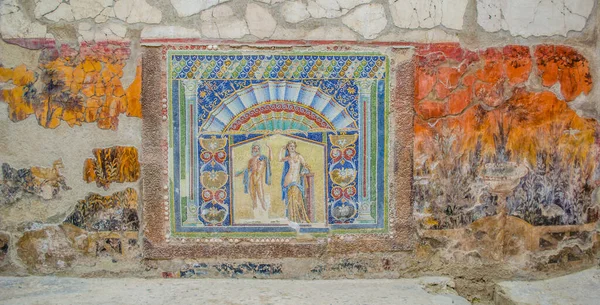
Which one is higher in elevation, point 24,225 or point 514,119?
point 514,119

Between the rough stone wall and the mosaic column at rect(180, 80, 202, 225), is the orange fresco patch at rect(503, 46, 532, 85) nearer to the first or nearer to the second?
the rough stone wall

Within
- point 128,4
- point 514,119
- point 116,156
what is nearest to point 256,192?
point 116,156

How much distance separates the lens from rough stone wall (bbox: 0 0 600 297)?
3.08 meters

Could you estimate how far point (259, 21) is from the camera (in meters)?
3.08

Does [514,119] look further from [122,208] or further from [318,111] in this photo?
[122,208]

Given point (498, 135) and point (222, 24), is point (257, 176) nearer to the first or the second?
point (222, 24)

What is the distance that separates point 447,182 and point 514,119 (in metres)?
0.47

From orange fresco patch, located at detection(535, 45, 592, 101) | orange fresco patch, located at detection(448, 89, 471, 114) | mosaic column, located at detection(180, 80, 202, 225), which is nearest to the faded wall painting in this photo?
mosaic column, located at detection(180, 80, 202, 225)

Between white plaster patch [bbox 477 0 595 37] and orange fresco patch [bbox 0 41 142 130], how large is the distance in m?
1.78

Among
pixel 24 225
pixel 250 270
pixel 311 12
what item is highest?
pixel 311 12

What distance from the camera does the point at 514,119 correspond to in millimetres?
3152

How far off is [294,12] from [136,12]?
30.9 inches

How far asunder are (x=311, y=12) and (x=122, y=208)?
1368 millimetres

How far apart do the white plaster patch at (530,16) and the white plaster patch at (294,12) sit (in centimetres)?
88
